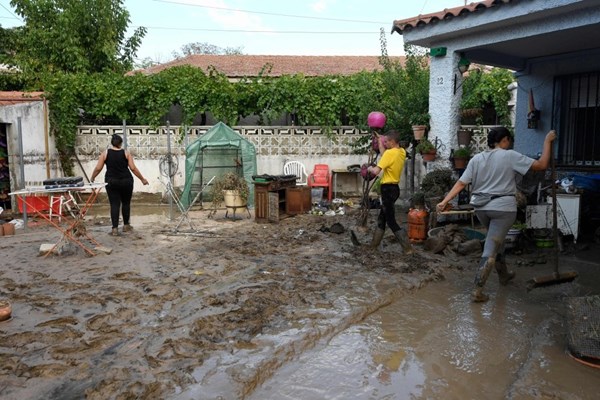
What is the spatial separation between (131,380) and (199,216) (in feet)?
25.7

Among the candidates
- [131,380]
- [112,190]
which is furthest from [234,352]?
[112,190]

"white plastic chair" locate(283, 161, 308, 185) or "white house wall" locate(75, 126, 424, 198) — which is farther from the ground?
"white house wall" locate(75, 126, 424, 198)

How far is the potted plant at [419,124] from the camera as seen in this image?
9.17 meters

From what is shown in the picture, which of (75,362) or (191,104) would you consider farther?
(191,104)

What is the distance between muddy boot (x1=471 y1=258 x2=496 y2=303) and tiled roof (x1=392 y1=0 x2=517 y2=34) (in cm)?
437

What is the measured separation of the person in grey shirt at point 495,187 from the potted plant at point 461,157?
3.49 meters

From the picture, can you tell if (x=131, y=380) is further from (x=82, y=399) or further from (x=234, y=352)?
(x=234, y=352)

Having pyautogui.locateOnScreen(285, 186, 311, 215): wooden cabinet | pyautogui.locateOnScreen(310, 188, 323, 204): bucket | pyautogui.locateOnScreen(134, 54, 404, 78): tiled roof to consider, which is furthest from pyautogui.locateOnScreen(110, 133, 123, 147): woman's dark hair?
pyautogui.locateOnScreen(134, 54, 404, 78): tiled roof

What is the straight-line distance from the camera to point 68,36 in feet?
49.9

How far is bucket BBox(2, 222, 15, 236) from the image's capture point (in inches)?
351

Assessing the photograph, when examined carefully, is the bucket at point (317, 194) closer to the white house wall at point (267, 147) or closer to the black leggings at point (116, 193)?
the white house wall at point (267, 147)

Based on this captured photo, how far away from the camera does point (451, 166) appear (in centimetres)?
884

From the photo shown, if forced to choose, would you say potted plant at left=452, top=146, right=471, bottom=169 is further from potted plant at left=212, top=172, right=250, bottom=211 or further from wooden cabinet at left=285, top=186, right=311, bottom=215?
potted plant at left=212, top=172, right=250, bottom=211

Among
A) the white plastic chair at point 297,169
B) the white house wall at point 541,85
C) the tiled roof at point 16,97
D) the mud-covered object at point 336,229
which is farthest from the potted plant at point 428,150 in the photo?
the tiled roof at point 16,97
